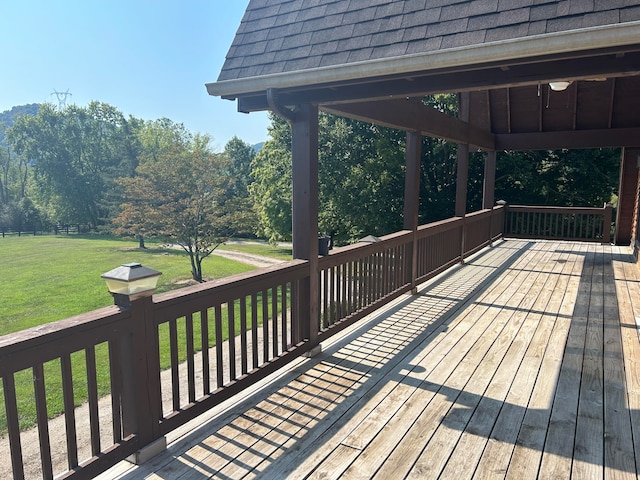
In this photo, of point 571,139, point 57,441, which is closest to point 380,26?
point 57,441

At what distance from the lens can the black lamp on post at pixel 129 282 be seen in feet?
6.68

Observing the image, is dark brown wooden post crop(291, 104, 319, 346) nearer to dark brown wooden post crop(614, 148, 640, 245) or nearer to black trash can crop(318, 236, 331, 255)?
black trash can crop(318, 236, 331, 255)

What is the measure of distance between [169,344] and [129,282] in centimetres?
168

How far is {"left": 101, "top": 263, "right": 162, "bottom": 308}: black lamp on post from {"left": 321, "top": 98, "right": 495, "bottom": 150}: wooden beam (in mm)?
2127

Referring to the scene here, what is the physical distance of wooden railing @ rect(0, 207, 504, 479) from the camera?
1.79 metres

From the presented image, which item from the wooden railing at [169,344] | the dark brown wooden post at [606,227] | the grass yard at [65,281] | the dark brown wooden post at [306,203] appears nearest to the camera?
the wooden railing at [169,344]

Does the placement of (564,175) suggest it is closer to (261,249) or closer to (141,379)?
(141,379)

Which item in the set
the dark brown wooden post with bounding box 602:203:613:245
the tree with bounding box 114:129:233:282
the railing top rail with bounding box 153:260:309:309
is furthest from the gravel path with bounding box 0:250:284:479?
the tree with bounding box 114:129:233:282

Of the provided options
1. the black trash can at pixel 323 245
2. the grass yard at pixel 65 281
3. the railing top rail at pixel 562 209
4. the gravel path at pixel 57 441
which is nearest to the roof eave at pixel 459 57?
the black trash can at pixel 323 245

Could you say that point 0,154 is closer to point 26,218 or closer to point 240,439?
point 26,218

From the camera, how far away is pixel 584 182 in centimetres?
1503

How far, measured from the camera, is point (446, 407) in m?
2.76

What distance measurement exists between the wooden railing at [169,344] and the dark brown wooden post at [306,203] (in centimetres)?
3

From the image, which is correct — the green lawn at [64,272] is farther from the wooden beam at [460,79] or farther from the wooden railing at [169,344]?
the wooden beam at [460,79]
